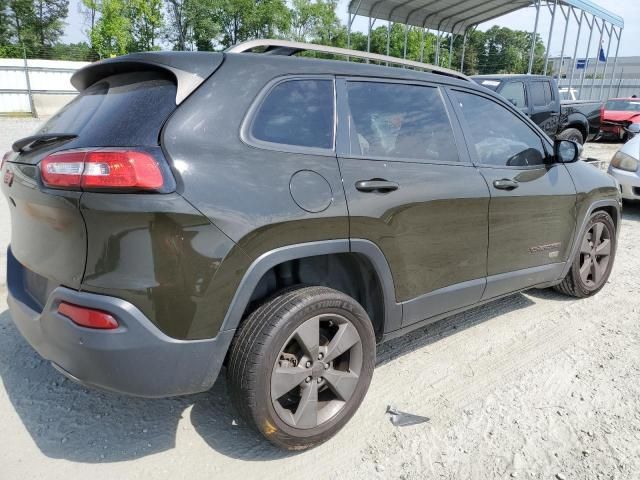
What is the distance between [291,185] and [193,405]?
1.38m

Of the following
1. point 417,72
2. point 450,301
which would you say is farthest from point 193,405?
point 417,72

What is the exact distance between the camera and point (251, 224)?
2.05 m

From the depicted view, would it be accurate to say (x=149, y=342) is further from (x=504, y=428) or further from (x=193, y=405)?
(x=504, y=428)

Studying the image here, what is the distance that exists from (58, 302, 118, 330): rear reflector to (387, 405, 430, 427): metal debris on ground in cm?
151

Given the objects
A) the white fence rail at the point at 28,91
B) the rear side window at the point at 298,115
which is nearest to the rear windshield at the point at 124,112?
the rear side window at the point at 298,115

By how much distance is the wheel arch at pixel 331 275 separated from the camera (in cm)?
211

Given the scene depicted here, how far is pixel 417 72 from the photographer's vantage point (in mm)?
2992

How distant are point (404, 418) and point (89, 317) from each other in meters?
1.64

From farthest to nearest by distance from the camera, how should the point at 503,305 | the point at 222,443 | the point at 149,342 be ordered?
1. the point at 503,305
2. the point at 222,443
3. the point at 149,342

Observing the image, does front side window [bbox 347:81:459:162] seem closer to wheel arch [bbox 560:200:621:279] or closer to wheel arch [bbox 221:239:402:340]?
wheel arch [bbox 221:239:402:340]

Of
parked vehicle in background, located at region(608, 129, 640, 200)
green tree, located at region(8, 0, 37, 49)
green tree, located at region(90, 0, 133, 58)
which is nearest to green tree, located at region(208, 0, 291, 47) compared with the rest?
green tree, located at region(8, 0, 37, 49)

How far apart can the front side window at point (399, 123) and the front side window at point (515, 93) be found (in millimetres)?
7761

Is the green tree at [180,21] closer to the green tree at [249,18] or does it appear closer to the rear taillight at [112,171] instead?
the green tree at [249,18]

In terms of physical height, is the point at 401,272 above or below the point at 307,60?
below
